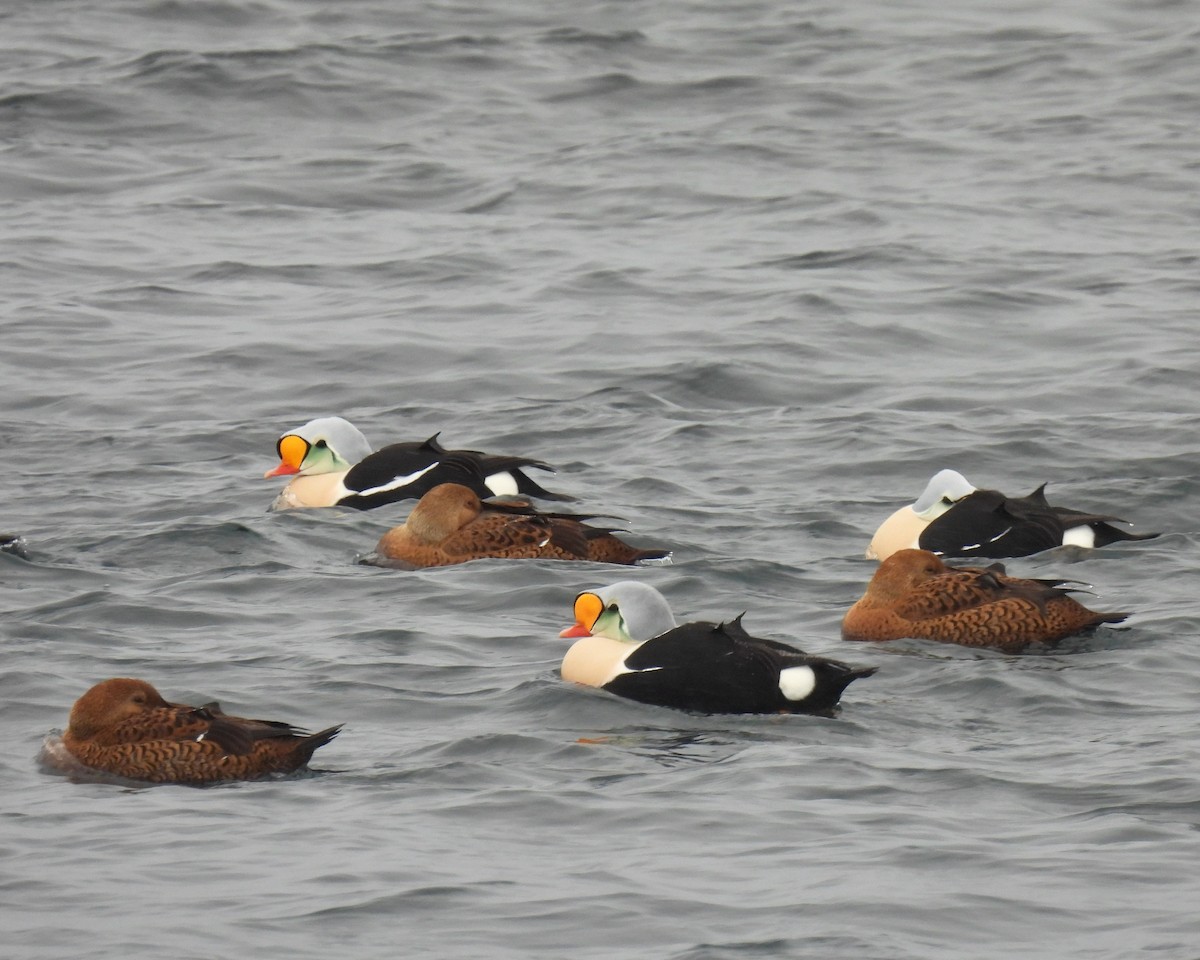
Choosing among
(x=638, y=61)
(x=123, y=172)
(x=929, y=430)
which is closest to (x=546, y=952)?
(x=929, y=430)

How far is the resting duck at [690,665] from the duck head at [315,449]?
350 cm

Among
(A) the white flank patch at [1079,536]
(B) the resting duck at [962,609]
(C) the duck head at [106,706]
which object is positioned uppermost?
(C) the duck head at [106,706]

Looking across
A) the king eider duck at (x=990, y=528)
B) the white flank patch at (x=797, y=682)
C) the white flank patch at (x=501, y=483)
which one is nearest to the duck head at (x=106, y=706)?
→ the white flank patch at (x=797, y=682)

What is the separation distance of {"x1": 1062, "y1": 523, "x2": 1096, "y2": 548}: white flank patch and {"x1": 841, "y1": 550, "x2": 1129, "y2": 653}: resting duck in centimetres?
109

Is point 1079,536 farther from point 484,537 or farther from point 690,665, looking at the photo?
point 690,665

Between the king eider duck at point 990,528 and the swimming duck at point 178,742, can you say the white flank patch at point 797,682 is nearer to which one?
the swimming duck at point 178,742

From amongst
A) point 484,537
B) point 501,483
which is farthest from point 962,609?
point 501,483

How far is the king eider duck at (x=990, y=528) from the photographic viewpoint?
33.0 feet

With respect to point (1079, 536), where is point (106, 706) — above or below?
above

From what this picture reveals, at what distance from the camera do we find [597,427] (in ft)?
42.5

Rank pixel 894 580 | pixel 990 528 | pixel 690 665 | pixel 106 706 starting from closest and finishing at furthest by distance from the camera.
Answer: pixel 106 706, pixel 690 665, pixel 894 580, pixel 990 528

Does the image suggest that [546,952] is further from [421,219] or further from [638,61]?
[638,61]

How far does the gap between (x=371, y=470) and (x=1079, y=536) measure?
340 centimetres

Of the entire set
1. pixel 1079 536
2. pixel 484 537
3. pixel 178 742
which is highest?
pixel 178 742
